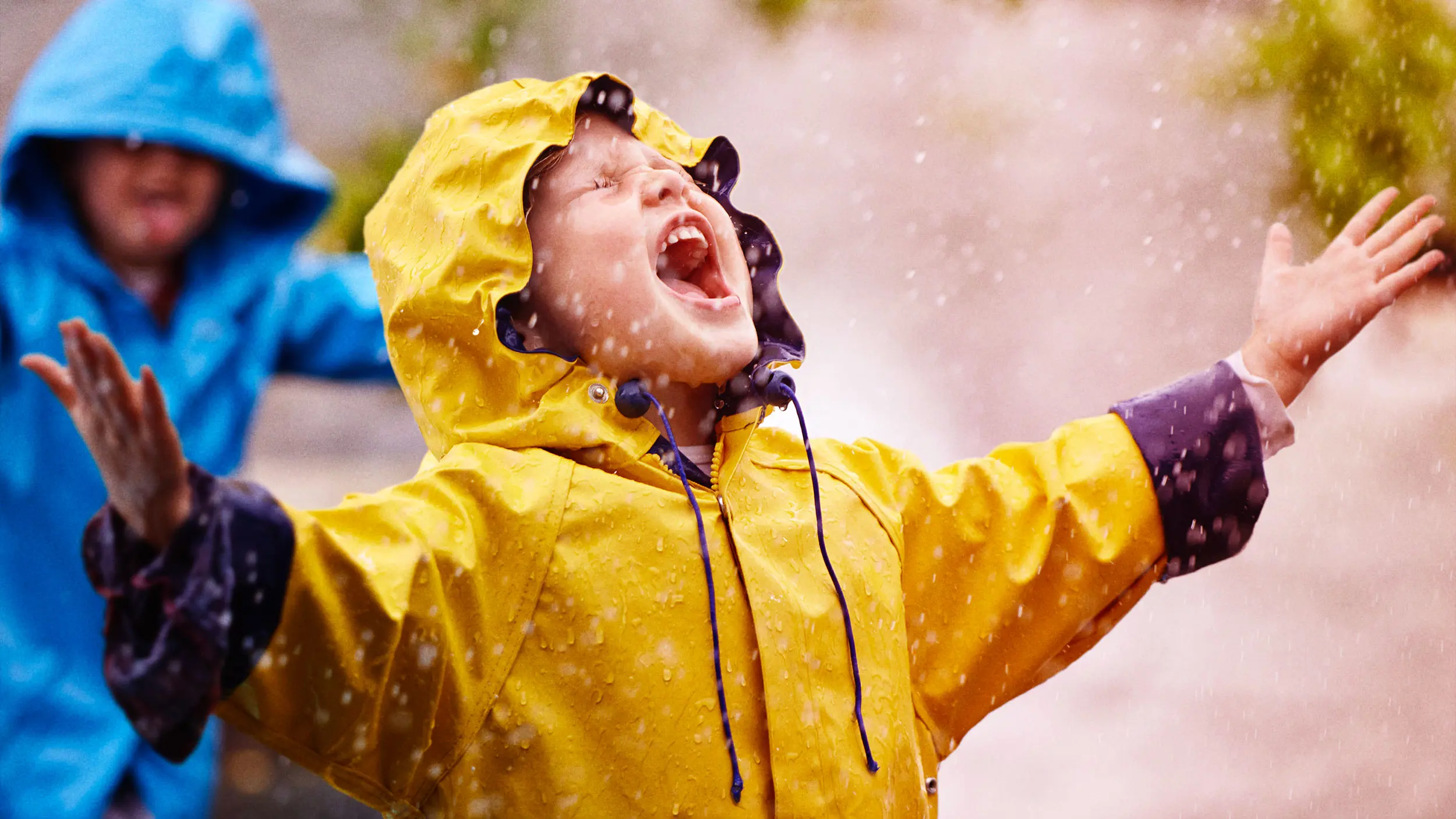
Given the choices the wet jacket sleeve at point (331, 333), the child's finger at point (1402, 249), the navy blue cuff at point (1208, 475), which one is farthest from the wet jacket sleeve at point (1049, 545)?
the wet jacket sleeve at point (331, 333)

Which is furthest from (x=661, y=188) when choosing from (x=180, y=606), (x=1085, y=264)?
(x=1085, y=264)

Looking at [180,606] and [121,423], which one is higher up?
[121,423]

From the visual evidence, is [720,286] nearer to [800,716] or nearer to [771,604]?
[771,604]

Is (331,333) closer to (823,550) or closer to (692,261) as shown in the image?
(692,261)

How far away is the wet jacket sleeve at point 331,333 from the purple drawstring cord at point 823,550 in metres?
1.31

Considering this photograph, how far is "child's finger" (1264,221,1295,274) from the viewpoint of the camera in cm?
195

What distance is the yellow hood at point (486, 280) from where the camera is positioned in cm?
159

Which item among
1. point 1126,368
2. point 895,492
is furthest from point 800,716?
point 1126,368

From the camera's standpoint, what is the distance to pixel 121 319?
2574 mm

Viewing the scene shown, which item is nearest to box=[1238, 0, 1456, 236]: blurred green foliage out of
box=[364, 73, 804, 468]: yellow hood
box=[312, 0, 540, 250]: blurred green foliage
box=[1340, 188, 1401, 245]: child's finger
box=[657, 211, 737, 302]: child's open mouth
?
box=[1340, 188, 1401, 245]: child's finger

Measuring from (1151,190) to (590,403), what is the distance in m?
3.22

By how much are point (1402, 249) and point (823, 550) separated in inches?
37.2

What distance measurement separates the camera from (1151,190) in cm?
435

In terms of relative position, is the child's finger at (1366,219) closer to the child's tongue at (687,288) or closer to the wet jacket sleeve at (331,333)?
the child's tongue at (687,288)
